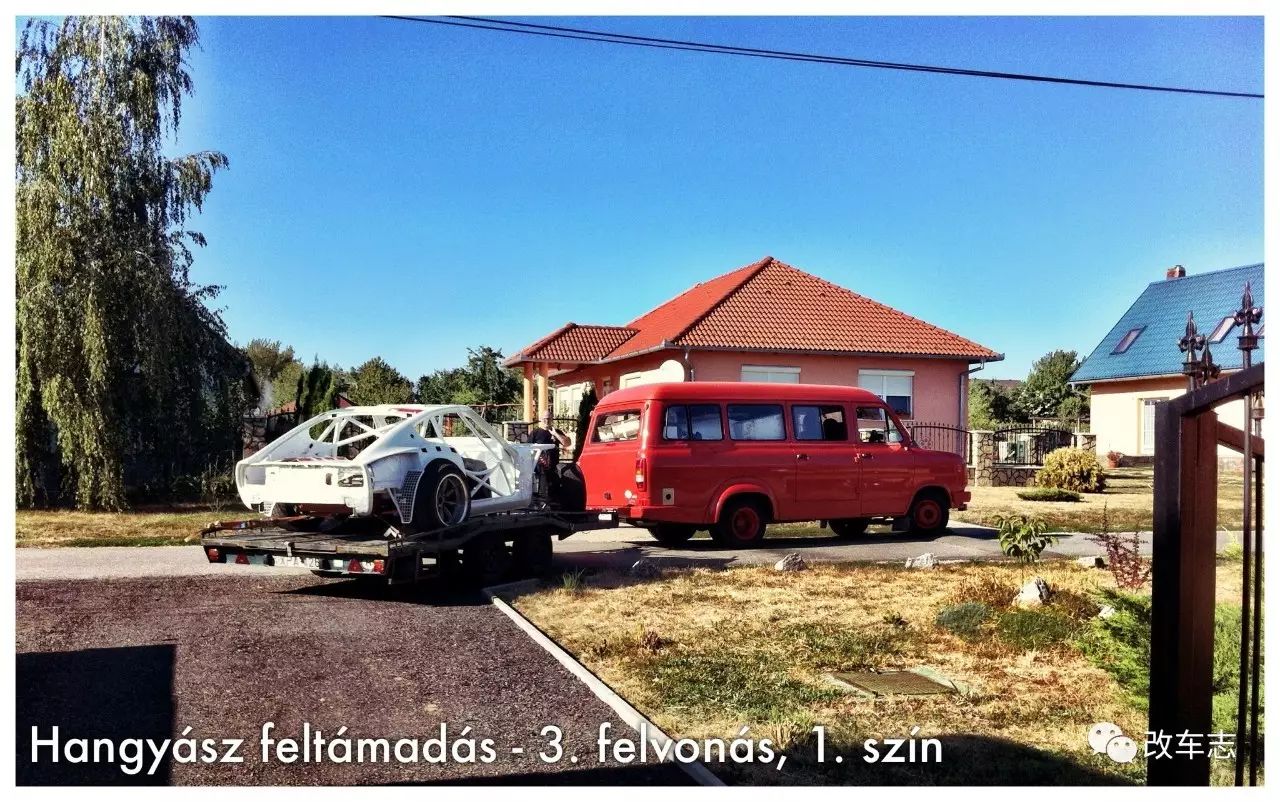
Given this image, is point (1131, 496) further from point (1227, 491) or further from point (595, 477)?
point (1227, 491)

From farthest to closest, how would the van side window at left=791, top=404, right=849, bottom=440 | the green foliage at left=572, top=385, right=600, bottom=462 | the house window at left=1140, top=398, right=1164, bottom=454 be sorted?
the green foliage at left=572, top=385, right=600, bottom=462 < the van side window at left=791, top=404, right=849, bottom=440 < the house window at left=1140, top=398, right=1164, bottom=454

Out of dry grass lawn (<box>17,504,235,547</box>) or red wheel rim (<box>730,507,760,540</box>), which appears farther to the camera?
dry grass lawn (<box>17,504,235,547</box>)

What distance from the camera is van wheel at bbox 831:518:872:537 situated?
12.8 metres

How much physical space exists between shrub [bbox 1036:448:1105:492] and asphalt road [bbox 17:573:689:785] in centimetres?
1321

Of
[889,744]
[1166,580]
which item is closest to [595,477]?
[889,744]

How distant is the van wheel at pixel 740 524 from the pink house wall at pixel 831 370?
21.6ft

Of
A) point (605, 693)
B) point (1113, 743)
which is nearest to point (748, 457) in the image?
point (605, 693)

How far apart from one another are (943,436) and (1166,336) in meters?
12.3

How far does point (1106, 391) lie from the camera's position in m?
10.5

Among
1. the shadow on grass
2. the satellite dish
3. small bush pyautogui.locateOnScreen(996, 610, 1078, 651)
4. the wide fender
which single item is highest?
the satellite dish

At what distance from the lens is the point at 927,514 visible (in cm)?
1279

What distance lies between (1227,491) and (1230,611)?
69 centimetres

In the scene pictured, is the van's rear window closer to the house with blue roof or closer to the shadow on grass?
the house with blue roof

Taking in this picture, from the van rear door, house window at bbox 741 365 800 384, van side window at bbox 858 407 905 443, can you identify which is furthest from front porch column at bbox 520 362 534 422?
van side window at bbox 858 407 905 443
